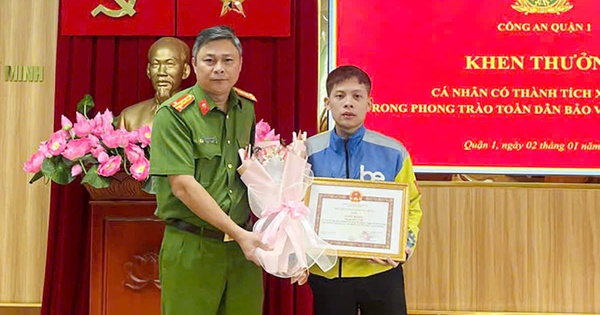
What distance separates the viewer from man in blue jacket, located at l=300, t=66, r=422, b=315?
1.94m

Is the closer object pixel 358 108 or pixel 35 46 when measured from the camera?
pixel 358 108

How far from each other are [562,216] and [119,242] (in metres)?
2.24

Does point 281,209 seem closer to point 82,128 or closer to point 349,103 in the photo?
point 349,103

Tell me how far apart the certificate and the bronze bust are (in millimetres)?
1305

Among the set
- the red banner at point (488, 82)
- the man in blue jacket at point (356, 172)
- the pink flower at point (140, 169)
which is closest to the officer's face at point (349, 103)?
the man in blue jacket at point (356, 172)

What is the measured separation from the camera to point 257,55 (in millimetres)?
3291

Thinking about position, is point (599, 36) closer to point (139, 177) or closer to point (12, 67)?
point (139, 177)

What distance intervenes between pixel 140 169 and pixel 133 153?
0.09 metres

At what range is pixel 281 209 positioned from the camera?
5.74ft

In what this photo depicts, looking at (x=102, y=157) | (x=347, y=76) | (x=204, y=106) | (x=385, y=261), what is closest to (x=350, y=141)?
(x=347, y=76)

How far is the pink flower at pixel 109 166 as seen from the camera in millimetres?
2627

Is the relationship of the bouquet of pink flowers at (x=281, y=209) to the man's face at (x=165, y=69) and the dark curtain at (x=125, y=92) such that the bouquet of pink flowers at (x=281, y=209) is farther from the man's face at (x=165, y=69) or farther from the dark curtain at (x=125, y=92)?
the dark curtain at (x=125, y=92)

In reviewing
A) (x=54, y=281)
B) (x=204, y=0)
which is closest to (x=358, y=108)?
(x=204, y=0)

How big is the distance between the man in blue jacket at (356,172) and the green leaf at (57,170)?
125 centimetres
